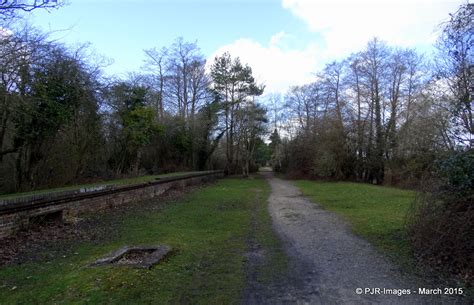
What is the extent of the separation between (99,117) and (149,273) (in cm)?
1514

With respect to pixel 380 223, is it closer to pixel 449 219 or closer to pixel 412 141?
pixel 449 219

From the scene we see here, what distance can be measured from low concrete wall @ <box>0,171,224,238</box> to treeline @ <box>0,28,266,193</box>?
3.85m

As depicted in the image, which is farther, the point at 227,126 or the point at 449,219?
the point at 227,126

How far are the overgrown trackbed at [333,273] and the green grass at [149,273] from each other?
0.45 meters

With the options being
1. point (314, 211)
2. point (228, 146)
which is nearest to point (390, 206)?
point (314, 211)

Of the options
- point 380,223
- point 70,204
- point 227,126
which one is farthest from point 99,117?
point 227,126

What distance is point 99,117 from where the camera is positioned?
1869 centimetres

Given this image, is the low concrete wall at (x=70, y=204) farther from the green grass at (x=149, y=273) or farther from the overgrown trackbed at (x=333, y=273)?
the overgrown trackbed at (x=333, y=273)

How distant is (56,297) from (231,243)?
368 cm

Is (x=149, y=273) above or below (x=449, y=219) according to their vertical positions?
below

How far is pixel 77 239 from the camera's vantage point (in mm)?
7984

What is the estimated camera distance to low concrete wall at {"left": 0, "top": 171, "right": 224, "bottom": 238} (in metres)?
7.81

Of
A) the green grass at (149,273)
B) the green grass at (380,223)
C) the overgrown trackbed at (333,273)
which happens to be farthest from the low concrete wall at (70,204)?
the green grass at (380,223)

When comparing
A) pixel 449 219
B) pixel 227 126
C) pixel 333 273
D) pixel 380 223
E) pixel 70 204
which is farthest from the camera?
pixel 227 126
